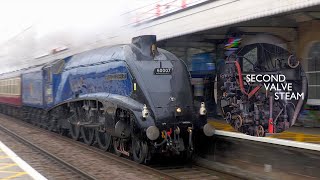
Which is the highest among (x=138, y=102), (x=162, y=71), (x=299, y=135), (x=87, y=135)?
(x=162, y=71)

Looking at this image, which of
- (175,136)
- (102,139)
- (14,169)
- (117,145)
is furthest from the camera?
(102,139)

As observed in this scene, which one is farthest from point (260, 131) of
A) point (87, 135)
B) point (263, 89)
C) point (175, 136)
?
point (87, 135)

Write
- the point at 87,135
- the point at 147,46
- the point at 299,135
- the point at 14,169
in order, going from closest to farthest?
the point at 14,169 → the point at 147,46 → the point at 299,135 → the point at 87,135

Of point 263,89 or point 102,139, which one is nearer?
point 263,89

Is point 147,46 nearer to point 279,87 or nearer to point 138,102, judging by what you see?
point 138,102

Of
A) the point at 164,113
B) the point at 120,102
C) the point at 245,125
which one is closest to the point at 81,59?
the point at 120,102

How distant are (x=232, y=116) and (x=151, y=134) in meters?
3.21

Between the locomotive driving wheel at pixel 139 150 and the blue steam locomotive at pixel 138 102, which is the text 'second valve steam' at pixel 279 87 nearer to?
the blue steam locomotive at pixel 138 102

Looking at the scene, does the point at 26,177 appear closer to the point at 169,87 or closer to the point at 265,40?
the point at 169,87

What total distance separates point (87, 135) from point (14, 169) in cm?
423

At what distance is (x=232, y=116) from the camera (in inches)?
414

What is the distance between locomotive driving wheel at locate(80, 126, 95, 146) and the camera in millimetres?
12031

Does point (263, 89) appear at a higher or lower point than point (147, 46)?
lower

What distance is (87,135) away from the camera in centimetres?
1262
